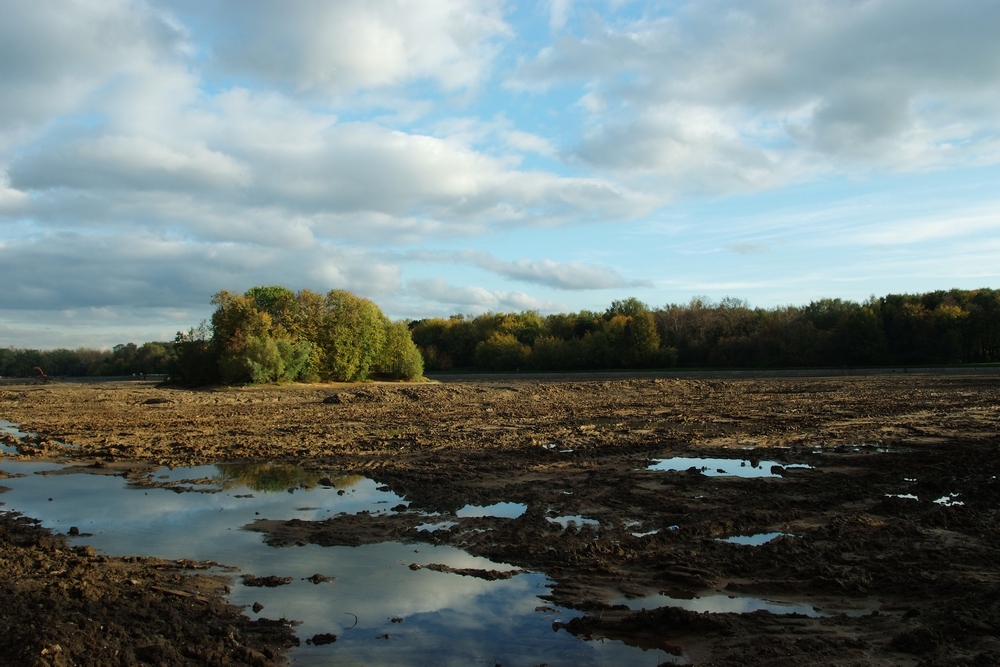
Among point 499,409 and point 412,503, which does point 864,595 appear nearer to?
point 412,503

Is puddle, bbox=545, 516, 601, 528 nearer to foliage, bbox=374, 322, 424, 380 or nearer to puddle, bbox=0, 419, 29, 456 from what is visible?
puddle, bbox=0, 419, 29, 456

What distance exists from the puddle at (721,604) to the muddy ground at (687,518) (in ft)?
0.50

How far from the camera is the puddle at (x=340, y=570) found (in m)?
6.46

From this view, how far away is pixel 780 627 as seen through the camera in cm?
670

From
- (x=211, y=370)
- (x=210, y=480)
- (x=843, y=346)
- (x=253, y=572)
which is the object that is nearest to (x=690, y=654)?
(x=253, y=572)

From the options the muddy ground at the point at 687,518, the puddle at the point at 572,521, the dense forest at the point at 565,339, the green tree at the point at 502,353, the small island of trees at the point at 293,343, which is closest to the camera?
the muddy ground at the point at 687,518

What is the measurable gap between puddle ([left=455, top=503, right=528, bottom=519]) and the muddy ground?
246 mm

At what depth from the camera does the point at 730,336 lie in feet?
324

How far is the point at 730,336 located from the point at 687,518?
3647 inches

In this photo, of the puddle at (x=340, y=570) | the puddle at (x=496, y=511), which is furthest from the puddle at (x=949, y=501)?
the puddle at (x=340, y=570)

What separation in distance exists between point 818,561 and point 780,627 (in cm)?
226

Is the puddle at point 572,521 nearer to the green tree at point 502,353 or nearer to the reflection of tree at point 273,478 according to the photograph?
the reflection of tree at point 273,478

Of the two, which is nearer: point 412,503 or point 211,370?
point 412,503

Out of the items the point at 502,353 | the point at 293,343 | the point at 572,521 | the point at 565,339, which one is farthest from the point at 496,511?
the point at 565,339
